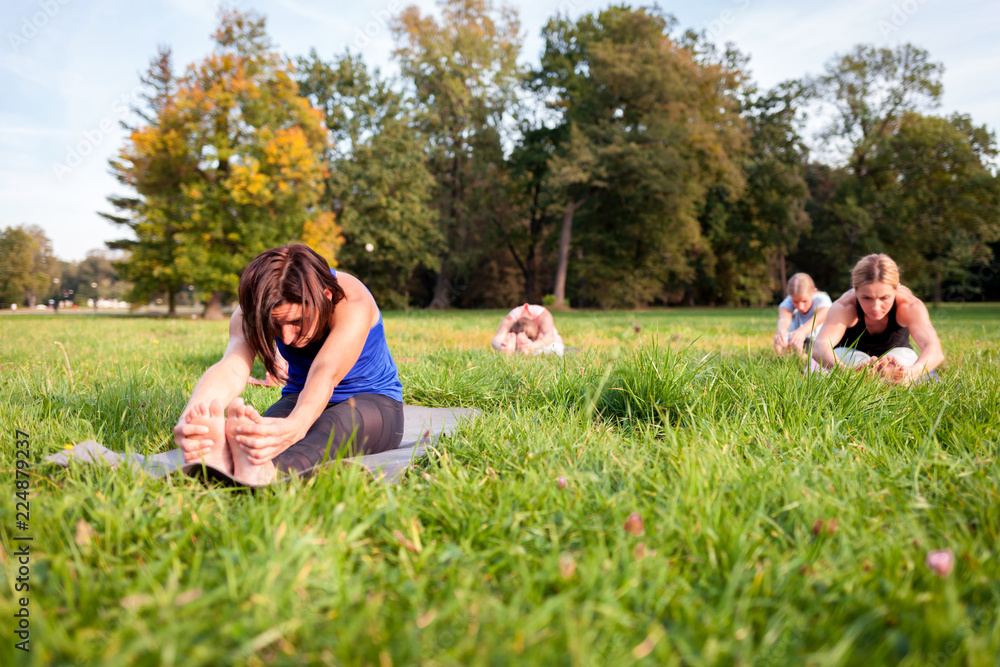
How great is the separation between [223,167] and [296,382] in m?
19.5

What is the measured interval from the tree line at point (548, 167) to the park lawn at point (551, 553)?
18.4 m

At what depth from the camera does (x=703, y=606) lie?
1178 millimetres

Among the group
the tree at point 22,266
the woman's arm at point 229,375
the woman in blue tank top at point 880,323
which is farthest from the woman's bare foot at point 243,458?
the tree at point 22,266

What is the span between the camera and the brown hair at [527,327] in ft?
21.9

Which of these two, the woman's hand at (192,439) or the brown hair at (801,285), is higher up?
the brown hair at (801,285)

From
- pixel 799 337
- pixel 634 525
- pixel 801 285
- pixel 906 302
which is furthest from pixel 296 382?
pixel 801 285

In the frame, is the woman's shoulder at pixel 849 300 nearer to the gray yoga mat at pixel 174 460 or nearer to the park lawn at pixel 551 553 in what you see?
the park lawn at pixel 551 553

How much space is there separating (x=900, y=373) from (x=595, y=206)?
2456cm

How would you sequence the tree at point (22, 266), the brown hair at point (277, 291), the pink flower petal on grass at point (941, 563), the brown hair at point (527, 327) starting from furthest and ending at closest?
1. the tree at point (22, 266)
2. the brown hair at point (527, 327)
3. the brown hair at point (277, 291)
4. the pink flower petal on grass at point (941, 563)

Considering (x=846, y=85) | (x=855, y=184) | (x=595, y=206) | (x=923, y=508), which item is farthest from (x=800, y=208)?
(x=923, y=508)

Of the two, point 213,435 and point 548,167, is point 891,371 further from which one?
point 548,167

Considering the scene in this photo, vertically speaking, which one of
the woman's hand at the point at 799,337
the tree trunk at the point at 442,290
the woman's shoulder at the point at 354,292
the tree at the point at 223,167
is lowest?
the woman's hand at the point at 799,337

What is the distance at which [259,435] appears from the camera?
5.90 feet

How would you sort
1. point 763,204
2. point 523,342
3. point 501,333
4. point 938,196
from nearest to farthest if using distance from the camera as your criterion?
point 523,342 < point 501,333 < point 938,196 < point 763,204
